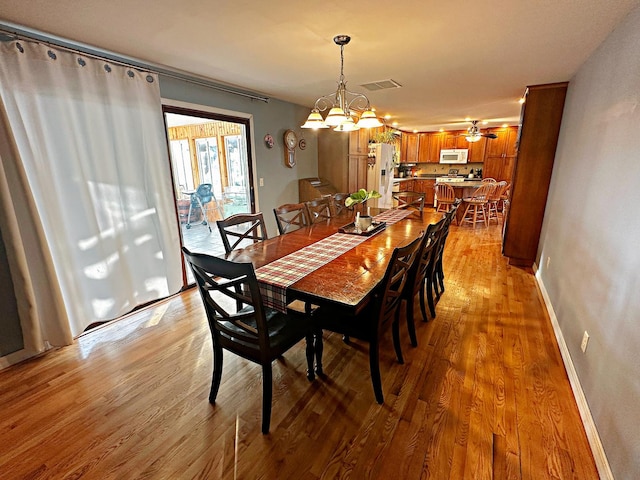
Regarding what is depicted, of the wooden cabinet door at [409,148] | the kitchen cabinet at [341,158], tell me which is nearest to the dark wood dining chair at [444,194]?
the kitchen cabinet at [341,158]

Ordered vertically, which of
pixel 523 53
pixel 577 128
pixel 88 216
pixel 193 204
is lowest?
pixel 193 204

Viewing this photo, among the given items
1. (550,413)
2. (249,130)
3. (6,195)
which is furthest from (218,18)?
(550,413)

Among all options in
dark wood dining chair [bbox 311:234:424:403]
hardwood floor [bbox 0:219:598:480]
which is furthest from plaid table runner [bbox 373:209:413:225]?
dark wood dining chair [bbox 311:234:424:403]

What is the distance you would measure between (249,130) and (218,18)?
2.06m

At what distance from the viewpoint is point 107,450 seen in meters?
1.52

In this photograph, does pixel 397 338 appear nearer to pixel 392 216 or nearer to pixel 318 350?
pixel 318 350

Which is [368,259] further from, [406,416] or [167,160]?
[167,160]

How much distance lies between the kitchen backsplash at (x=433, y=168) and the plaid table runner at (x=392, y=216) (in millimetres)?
5586

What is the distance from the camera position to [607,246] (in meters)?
1.70

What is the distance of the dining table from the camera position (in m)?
1.57

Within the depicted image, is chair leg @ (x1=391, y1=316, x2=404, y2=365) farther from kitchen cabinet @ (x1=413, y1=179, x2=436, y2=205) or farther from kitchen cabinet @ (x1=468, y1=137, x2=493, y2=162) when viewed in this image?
kitchen cabinet @ (x1=468, y1=137, x2=493, y2=162)

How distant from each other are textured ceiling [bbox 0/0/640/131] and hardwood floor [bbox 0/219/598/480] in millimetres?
2238

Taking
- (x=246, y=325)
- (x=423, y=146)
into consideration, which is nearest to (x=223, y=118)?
(x=246, y=325)

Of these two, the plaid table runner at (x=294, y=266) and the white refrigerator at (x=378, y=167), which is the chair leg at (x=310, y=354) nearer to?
the plaid table runner at (x=294, y=266)
